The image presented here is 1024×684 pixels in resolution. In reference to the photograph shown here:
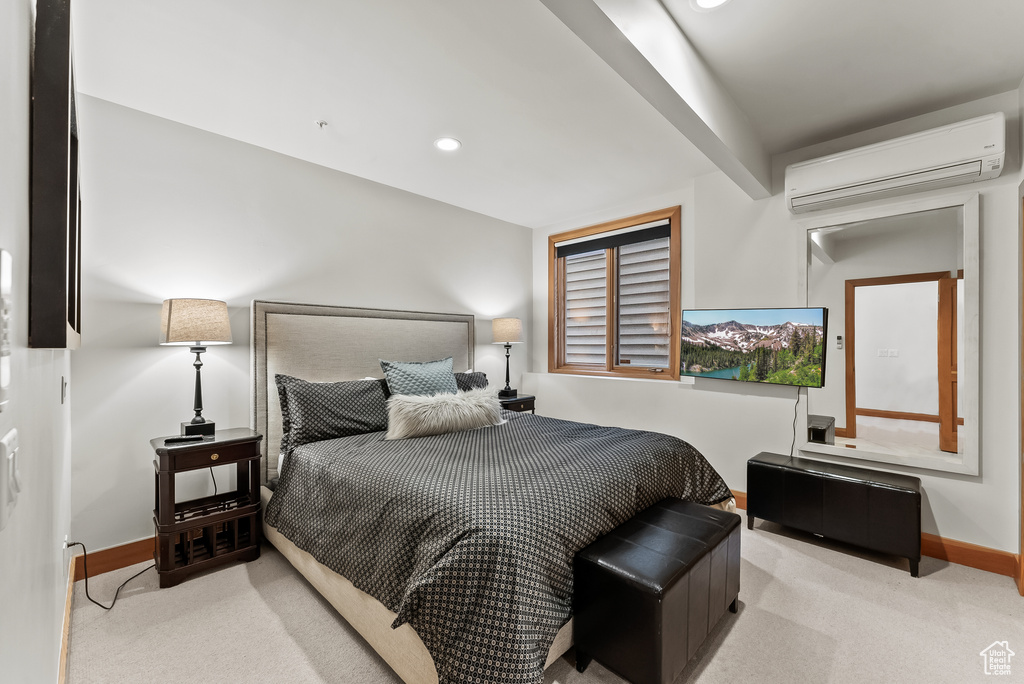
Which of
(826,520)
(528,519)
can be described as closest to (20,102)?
(528,519)

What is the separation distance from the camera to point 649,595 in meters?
1.47

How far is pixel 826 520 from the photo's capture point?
2.67m

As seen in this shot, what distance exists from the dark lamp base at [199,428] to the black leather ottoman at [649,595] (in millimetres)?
2142

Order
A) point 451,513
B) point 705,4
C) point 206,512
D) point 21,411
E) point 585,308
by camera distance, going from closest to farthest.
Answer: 1. point 21,411
2. point 451,513
3. point 705,4
4. point 206,512
5. point 585,308

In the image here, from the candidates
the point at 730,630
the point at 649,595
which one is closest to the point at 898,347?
the point at 730,630

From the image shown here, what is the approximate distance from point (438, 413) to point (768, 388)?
2346mm

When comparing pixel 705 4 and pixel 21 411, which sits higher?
pixel 705 4

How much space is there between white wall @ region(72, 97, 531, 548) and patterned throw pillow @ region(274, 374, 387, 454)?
0.43 m

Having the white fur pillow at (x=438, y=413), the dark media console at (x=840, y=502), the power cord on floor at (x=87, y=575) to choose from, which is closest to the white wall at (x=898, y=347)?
the dark media console at (x=840, y=502)

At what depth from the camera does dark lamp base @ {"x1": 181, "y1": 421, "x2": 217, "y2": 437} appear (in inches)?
97.1

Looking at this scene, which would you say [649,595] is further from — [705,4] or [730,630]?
[705,4]

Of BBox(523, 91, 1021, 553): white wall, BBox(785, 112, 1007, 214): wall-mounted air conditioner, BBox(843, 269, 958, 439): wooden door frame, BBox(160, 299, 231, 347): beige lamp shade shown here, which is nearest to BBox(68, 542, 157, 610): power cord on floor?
BBox(160, 299, 231, 347): beige lamp shade

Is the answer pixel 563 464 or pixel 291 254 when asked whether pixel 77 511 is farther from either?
pixel 563 464

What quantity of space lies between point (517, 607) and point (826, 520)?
7.49 ft
